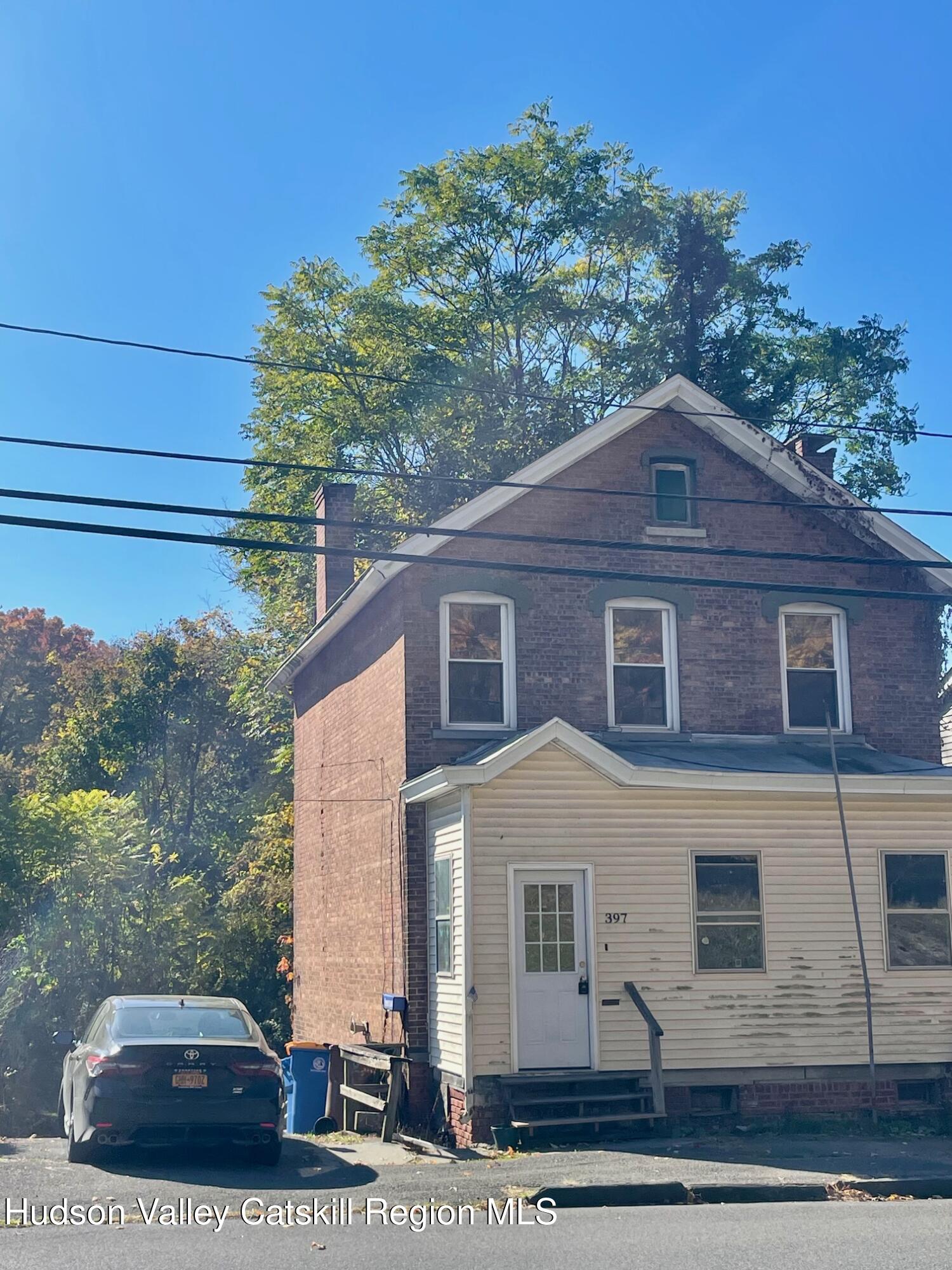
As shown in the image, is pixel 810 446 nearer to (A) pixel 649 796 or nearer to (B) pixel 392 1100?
(A) pixel 649 796

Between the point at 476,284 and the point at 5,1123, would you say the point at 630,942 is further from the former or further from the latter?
the point at 476,284

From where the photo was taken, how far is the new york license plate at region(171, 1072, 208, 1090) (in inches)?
443

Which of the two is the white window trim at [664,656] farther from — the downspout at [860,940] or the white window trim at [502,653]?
the downspout at [860,940]

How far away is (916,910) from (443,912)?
5.63 m

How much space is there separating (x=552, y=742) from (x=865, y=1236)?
7.02 meters

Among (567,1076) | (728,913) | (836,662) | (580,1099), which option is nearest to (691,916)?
(728,913)

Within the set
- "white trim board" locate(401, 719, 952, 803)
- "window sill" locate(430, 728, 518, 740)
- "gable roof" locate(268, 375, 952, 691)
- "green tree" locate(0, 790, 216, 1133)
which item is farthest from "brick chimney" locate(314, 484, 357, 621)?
"green tree" locate(0, 790, 216, 1133)

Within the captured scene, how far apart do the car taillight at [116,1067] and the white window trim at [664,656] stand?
8040 millimetres

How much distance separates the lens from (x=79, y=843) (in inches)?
1055

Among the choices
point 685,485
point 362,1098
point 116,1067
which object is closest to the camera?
point 116,1067

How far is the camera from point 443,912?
15.9 meters

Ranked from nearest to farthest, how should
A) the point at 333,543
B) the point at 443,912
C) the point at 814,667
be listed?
1. the point at 443,912
2. the point at 814,667
3. the point at 333,543

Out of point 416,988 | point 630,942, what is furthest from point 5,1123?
point 630,942

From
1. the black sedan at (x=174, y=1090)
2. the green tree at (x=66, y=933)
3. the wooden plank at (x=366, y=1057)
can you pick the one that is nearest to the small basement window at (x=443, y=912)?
the wooden plank at (x=366, y=1057)
